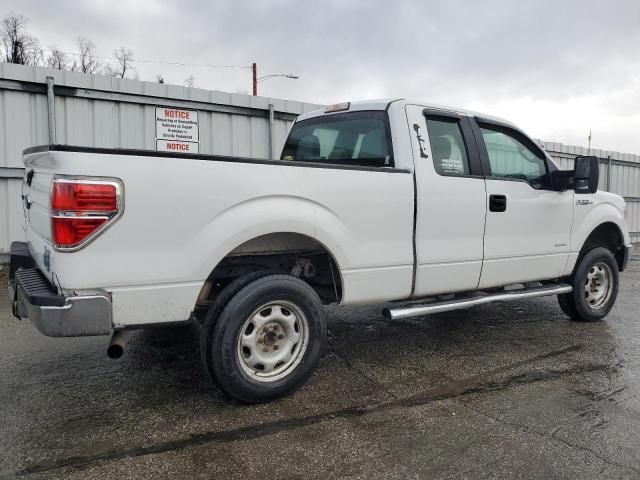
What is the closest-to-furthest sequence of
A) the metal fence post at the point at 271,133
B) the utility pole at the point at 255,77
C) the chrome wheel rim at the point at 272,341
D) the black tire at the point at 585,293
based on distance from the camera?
1. the chrome wheel rim at the point at 272,341
2. the black tire at the point at 585,293
3. the metal fence post at the point at 271,133
4. the utility pole at the point at 255,77

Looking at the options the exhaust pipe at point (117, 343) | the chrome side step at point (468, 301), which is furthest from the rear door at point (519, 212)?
the exhaust pipe at point (117, 343)

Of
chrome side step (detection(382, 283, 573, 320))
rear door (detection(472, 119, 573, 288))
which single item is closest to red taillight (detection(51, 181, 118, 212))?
chrome side step (detection(382, 283, 573, 320))

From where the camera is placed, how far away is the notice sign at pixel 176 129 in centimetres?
841

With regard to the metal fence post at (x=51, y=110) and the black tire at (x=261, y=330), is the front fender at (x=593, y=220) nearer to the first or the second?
the black tire at (x=261, y=330)

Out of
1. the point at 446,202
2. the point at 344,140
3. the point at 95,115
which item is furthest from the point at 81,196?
the point at 95,115

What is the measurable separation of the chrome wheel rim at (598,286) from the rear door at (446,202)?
1.93 meters

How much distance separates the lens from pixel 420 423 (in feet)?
10.0

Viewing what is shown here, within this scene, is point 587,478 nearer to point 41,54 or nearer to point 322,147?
point 322,147

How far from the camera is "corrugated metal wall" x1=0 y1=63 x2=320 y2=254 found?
744cm

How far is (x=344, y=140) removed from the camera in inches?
175

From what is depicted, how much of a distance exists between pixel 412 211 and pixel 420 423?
1.49m

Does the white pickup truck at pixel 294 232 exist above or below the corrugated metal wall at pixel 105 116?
below

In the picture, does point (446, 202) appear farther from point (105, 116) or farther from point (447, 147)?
point (105, 116)

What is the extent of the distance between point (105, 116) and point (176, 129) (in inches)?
43.4
